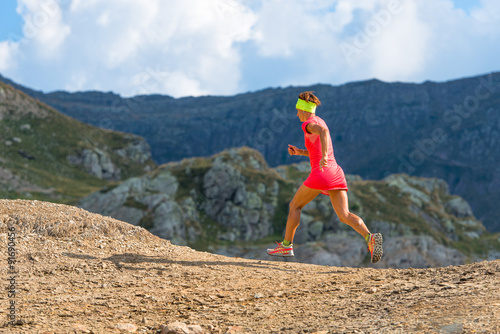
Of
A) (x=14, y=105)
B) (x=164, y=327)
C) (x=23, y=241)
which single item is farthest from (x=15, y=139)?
(x=164, y=327)

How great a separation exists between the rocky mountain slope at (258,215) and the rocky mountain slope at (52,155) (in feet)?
38.0

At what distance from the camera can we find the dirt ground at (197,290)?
598 centimetres

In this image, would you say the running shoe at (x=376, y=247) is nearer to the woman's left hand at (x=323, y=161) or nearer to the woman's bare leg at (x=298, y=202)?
the woman's bare leg at (x=298, y=202)

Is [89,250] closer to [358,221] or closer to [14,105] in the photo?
[358,221]

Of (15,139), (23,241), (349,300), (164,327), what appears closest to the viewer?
(164,327)

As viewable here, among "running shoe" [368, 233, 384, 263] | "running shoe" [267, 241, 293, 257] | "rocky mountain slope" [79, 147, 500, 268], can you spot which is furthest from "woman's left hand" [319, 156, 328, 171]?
"rocky mountain slope" [79, 147, 500, 268]

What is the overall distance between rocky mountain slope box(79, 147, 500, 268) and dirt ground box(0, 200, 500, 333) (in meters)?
33.5

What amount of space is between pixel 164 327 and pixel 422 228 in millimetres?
55767

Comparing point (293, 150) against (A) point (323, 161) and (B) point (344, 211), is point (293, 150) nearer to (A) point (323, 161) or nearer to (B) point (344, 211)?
(A) point (323, 161)

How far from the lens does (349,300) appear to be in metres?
6.96

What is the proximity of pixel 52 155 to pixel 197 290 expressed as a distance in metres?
69.8

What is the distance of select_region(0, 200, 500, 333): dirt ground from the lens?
598 cm

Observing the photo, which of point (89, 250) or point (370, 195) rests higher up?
point (370, 195)

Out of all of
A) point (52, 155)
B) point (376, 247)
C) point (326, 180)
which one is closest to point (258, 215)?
point (52, 155)
